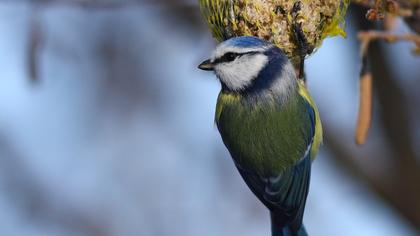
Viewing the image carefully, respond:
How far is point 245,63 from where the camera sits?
269 centimetres

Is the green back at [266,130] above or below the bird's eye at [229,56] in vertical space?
below

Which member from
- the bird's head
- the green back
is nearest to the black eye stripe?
the bird's head

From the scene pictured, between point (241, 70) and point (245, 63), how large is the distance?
4cm

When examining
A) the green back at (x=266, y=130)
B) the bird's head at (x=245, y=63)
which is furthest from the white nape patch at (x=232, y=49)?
the green back at (x=266, y=130)

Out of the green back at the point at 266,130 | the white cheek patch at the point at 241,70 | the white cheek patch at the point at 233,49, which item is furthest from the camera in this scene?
the green back at the point at 266,130

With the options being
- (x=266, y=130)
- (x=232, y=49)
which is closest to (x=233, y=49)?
(x=232, y=49)

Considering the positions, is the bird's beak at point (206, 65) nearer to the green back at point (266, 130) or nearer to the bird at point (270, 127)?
Result: the bird at point (270, 127)

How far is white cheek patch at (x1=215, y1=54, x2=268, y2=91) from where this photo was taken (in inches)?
105

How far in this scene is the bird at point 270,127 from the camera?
8.99 feet

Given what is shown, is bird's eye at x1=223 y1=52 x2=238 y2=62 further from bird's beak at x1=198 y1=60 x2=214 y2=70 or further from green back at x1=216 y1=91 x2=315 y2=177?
green back at x1=216 y1=91 x2=315 y2=177

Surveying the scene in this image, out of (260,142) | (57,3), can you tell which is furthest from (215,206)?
(260,142)

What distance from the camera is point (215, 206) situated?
5312mm

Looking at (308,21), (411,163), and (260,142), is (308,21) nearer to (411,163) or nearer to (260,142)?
(260,142)

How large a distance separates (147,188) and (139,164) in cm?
24
